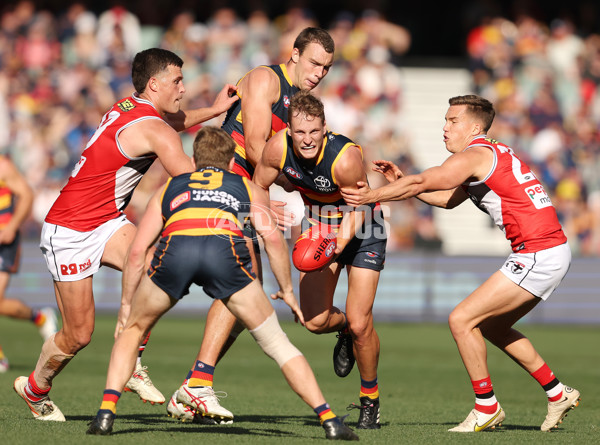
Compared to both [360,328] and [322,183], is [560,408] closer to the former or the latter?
[360,328]

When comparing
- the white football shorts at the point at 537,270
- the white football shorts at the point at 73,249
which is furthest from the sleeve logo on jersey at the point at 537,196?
the white football shorts at the point at 73,249

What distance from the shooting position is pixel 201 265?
6.52 metres

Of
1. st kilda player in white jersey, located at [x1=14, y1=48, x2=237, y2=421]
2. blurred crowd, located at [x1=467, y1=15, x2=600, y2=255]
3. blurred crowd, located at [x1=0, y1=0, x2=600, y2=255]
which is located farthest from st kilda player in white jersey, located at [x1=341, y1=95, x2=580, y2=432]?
Result: blurred crowd, located at [x1=467, y1=15, x2=600, y2=255]

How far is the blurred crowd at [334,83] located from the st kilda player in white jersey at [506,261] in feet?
33.7

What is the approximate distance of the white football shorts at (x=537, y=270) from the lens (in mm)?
7781

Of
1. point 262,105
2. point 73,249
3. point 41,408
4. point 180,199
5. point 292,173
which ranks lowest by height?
point 41,408

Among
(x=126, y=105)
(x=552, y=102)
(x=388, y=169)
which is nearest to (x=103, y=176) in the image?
(x=126, y=105)

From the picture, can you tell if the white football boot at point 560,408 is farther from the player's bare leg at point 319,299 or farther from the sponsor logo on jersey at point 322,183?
the sponsor logo on jersey at point 322,183

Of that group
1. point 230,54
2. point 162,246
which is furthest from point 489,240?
point 162,246

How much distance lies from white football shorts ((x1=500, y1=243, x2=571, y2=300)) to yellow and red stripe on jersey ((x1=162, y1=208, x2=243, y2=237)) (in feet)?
8.17

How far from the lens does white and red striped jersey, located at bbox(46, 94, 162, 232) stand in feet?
25.1

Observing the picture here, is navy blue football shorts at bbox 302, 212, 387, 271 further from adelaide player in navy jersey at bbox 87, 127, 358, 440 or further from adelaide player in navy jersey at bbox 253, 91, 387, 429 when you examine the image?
adelaide player in navy jersey at bbox 87, 127, 358, 440

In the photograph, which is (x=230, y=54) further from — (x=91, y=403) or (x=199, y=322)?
(x=91, y=403)

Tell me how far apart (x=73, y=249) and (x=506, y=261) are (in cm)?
352
